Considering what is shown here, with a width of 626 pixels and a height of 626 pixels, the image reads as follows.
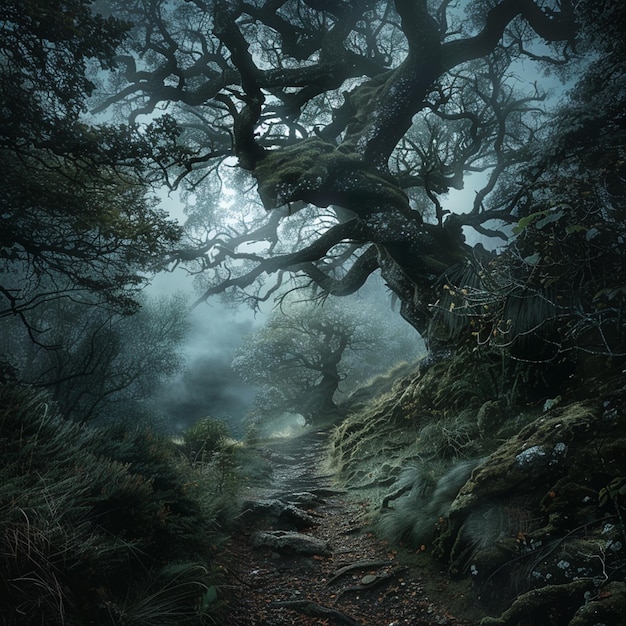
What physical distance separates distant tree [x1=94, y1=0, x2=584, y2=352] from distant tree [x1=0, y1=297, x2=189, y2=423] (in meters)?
3.12

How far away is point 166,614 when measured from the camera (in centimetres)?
260

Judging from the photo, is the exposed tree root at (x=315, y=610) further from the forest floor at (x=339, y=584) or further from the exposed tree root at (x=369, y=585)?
the exposed tree root at (x=369, y=585)

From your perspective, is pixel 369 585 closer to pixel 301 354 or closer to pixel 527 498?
pixel 527 498

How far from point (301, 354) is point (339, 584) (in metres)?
14.4

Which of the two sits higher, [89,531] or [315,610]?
[89,531]

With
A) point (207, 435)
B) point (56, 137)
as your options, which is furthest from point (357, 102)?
point (207, 435)

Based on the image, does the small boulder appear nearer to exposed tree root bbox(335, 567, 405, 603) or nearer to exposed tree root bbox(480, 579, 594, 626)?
exposed tree root bbox(335, 567, 405, 603)

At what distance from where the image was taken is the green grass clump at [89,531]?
6.93 feet

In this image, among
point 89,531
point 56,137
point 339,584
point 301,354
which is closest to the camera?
point 89,531

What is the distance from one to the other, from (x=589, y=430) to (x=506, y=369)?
7.71 feet

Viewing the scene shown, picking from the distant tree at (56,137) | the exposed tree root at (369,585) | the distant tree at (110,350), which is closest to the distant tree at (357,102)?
the distant tree at (56,137)

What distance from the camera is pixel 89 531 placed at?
271cm

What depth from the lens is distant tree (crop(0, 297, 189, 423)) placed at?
820 centimetres

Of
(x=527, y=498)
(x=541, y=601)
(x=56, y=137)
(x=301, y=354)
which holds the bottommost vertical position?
(x=541, y=601)
